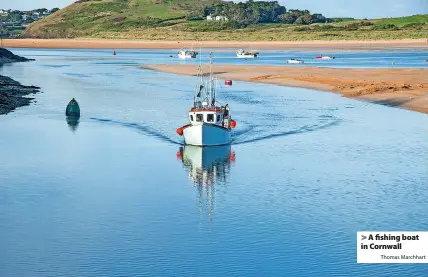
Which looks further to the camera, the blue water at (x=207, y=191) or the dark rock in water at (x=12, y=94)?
the dark rock in water at (x=12, y=94)

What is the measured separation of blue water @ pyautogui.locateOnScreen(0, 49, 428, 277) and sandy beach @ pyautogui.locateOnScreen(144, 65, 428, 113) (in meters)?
8.21

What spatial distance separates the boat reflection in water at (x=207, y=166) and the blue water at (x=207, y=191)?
0.10 meters

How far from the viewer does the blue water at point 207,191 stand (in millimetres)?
26844

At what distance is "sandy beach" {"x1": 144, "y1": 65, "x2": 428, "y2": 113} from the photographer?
75625 millimetres

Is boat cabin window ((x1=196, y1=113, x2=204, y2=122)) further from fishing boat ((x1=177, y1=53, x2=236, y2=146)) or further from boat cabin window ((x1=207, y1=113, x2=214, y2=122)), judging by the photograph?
boat cabin window ((x1=207, y1=113, x2=214, y2=122))

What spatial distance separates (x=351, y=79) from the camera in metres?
95.2

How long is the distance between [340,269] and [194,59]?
5239 inches

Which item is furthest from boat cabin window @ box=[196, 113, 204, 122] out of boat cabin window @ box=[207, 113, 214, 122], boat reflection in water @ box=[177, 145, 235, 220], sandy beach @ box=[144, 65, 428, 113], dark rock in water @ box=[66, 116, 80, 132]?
sandy beach @ box=[144, 65, 428, 113]

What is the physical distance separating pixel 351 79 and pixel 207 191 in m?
60.6

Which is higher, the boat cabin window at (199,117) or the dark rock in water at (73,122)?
the boat cabin window at (199,117)

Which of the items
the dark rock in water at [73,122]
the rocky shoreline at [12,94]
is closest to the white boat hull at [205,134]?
the dark rock in water at [73,122]

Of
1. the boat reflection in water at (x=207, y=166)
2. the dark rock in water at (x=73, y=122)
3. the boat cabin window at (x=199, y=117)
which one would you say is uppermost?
the boat cabin window at (x=199, y=117)

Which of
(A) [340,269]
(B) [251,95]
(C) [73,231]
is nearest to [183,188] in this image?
(C) [73,231]

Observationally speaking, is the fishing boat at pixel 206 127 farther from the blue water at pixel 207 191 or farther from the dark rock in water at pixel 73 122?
the dark rock in water at pixel 73 122
